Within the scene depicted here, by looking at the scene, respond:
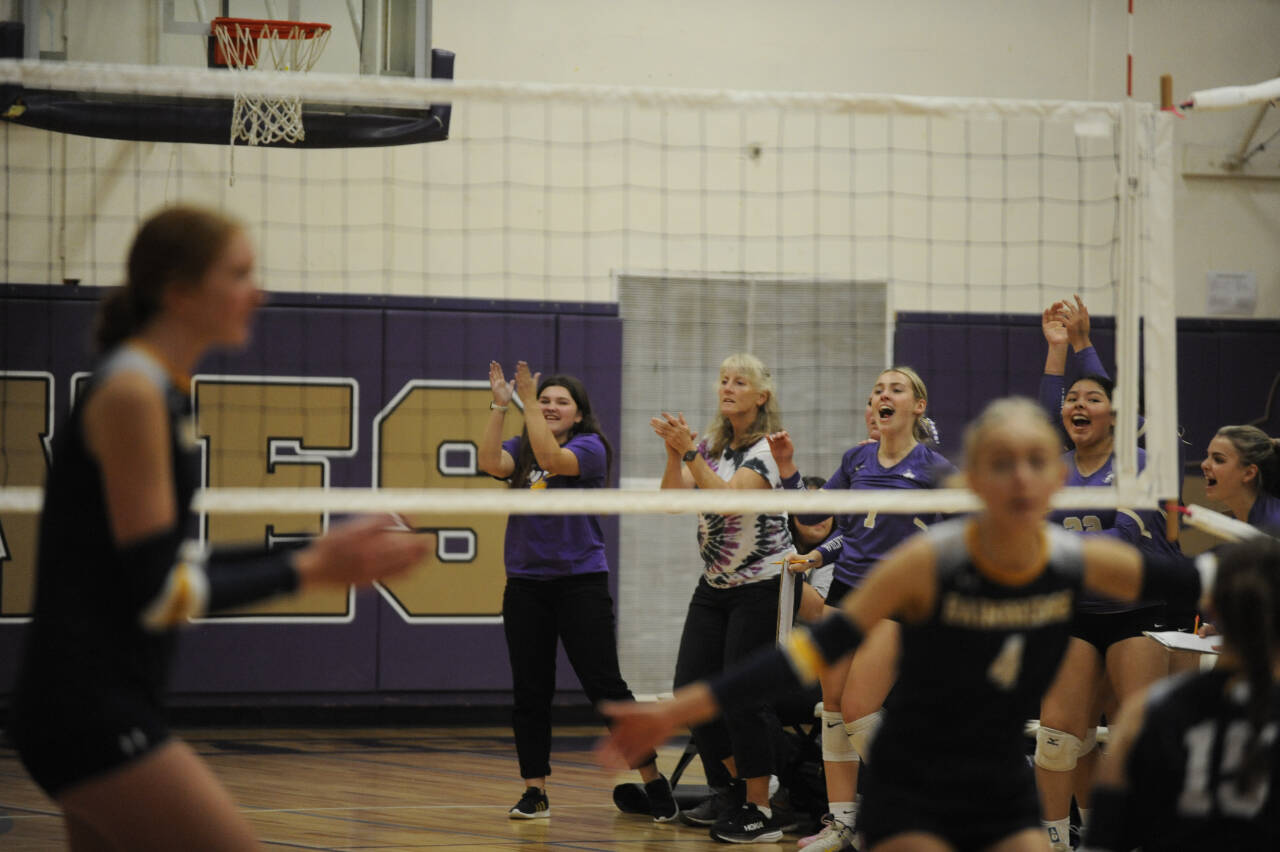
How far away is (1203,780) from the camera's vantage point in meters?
2.29

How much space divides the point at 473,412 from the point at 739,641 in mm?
3391

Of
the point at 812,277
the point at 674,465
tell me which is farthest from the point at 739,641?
the point at 812,277

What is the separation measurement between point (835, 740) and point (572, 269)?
185 inches

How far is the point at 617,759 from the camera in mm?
2684

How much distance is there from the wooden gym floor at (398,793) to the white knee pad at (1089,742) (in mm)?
1378

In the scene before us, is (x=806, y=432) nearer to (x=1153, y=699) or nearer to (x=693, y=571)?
(x=693, y=571)

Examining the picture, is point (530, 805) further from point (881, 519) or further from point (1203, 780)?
point (1203, 780)

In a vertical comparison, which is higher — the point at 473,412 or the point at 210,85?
the point at 210,85

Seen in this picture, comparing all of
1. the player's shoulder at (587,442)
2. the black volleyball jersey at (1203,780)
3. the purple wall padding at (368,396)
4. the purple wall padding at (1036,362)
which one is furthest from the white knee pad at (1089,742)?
the purple wall padding at (368,396)

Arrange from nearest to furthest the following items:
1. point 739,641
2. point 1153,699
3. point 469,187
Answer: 1. point 1153,699
2. point 739,641
3. point 469,187

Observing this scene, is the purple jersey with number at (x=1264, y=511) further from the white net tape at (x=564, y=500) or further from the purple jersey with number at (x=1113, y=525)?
the white net tape at (x=564, y=500)

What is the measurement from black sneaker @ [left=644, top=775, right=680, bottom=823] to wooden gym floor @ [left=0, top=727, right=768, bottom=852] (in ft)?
0.24

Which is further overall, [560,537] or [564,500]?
[560,537]

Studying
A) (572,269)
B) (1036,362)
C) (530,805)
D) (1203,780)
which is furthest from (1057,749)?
(572,269)
